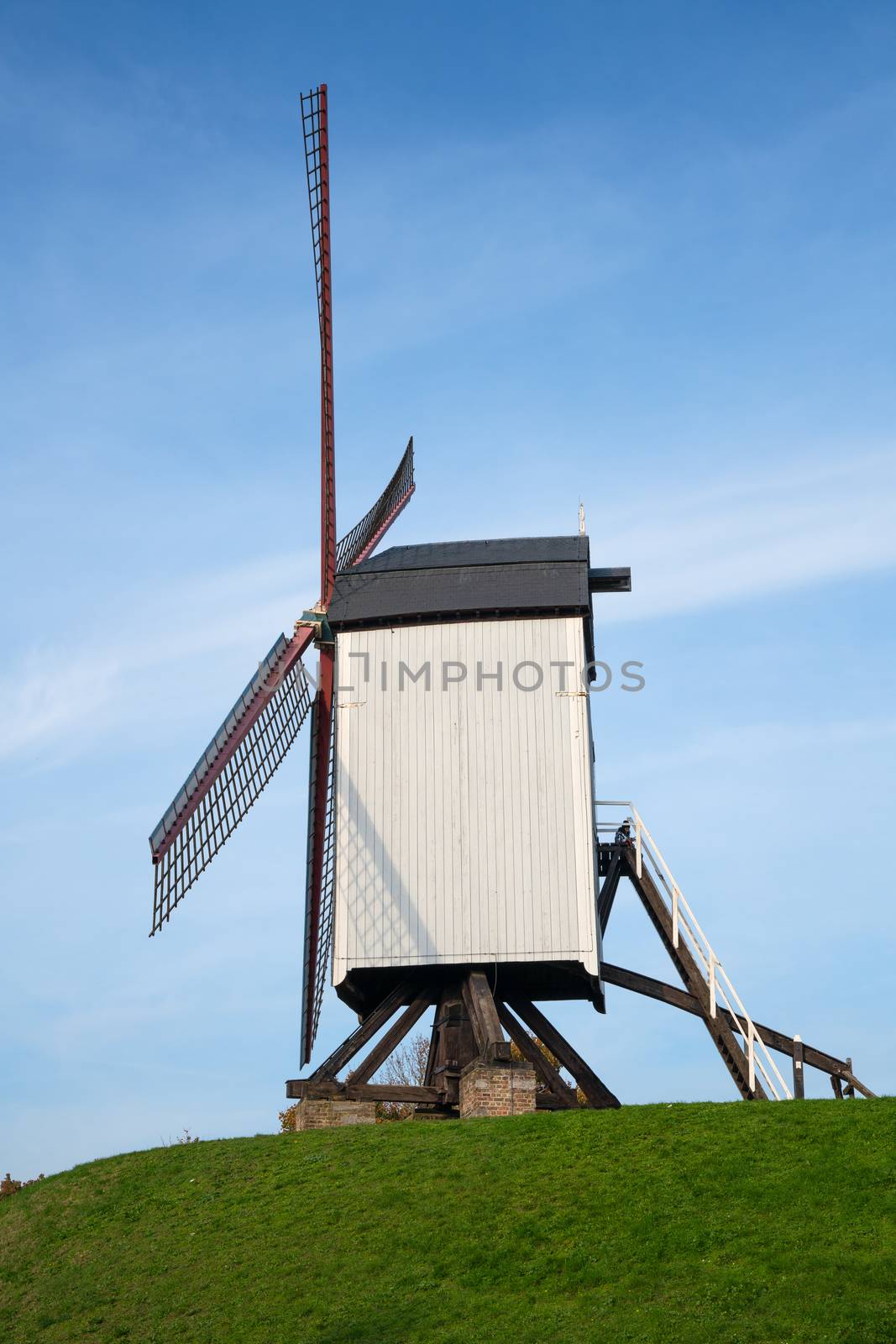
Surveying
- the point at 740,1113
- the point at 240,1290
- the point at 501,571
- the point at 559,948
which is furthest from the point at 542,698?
the point at 240,1290

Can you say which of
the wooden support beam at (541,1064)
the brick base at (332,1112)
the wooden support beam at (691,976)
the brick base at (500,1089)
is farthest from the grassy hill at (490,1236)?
the wooden support beam at (691,976)

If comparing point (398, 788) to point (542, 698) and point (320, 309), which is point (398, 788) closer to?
point (542, 698)

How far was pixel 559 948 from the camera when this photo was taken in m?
23.0

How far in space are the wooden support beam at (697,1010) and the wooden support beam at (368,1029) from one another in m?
3.29

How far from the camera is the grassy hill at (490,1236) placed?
46.5 feet

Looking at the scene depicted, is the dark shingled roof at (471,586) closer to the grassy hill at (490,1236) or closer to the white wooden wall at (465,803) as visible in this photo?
the white wooden wall at (465,803)

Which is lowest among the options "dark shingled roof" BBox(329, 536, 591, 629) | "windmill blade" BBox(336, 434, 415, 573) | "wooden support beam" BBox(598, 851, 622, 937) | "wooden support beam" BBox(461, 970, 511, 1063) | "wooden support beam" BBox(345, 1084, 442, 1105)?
"wooden support beam" BBox(345, 1084, 442, 1105)

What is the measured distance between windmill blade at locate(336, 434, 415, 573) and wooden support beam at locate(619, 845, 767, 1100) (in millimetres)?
7802

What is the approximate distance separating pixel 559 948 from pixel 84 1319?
9208 mm

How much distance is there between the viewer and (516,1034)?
24.0 m

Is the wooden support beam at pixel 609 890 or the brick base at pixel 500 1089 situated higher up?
the wooden support beam at pixel 609 890

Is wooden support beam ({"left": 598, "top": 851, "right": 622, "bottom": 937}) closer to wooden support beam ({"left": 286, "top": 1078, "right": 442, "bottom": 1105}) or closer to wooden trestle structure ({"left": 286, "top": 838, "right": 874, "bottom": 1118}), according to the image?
wooden trestle structure ({"left": 286, "top": 838, "right": 874, "bottom": 1118})

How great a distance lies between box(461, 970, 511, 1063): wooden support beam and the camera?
21.5m

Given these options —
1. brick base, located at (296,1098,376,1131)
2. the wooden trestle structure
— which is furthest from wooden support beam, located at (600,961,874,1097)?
brick base, located at (296,1098,376,1131)
